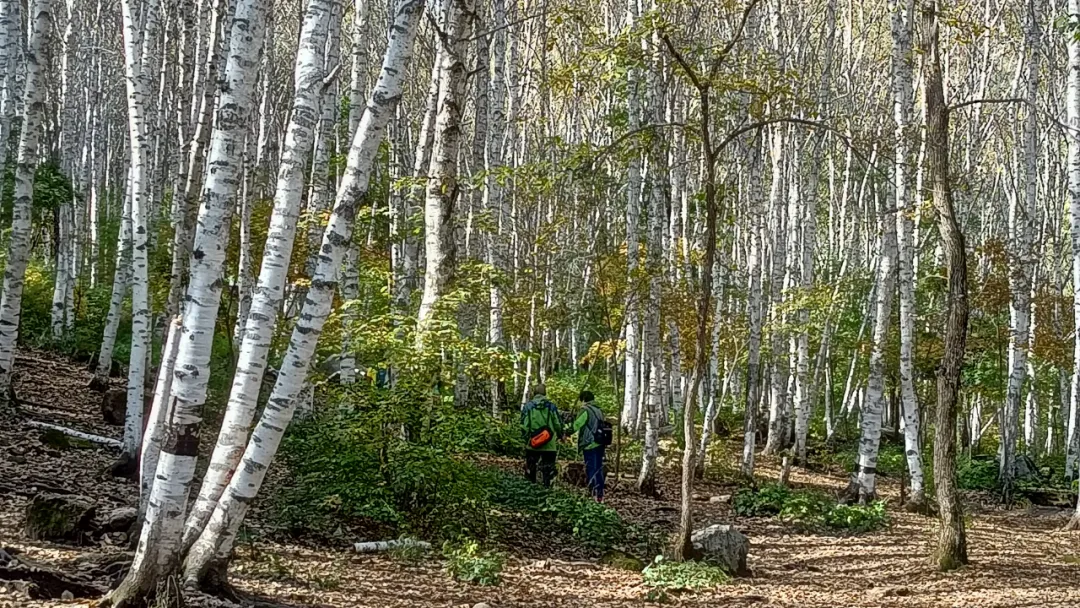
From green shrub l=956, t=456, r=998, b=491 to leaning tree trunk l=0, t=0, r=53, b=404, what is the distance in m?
15.6

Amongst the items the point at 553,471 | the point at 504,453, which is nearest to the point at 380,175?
the point at 504,453

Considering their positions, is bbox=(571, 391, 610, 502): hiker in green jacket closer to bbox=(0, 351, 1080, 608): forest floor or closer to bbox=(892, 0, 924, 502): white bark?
bbox=(0, 351, 1080, 608): forest floor

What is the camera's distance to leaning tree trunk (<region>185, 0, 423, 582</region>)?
4996 mm

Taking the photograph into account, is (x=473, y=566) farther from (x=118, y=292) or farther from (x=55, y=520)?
(x=118, y=292)

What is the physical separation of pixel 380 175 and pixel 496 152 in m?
2.75

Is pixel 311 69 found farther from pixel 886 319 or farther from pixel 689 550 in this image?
pixel 886 319

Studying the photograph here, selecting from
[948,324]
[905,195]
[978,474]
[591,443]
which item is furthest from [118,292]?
[978,474]

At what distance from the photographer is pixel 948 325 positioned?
8227 mm

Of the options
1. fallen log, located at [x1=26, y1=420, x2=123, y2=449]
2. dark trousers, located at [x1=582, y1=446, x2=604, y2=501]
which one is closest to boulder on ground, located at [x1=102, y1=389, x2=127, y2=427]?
fallen log, located at [x1=26, y1=420, x2=123, y2=449]

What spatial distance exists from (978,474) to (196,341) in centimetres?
1733

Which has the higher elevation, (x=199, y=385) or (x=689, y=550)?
(x=199, y=385)

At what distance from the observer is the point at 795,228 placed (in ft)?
63.2

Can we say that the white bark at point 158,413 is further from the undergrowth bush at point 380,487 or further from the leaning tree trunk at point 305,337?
the undergrowth bush at point 380,487

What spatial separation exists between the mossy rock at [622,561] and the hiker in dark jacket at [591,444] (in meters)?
2.46
